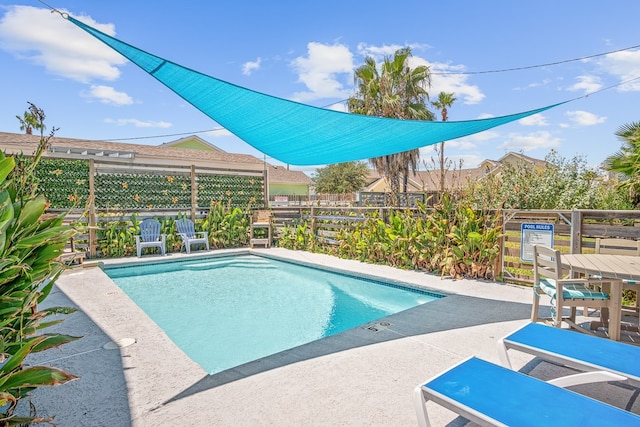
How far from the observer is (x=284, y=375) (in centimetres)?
253

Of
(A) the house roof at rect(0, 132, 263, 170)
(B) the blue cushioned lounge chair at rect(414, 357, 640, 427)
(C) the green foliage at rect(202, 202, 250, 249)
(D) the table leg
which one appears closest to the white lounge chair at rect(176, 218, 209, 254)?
(C) the green foliage at rect(202, 202, 250, 249)

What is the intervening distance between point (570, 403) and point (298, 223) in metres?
8.43

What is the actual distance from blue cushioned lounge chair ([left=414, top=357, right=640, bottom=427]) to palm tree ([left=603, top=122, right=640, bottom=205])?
6598 mm

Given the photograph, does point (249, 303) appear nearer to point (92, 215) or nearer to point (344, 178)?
point (92, 215)

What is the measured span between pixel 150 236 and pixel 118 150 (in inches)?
346

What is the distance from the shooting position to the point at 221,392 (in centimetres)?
229

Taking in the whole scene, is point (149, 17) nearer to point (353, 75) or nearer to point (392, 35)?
point (392, 35)

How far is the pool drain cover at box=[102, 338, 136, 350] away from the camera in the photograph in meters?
3.03

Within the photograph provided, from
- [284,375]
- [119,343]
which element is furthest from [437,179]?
[119,343]

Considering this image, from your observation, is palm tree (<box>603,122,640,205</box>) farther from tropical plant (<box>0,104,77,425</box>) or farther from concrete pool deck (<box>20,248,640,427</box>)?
tropical plant (<box>0,104,77,425</box>)

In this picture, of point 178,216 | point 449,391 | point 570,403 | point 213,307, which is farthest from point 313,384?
point 178,216

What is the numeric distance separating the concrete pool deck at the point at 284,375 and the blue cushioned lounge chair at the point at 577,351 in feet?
0.45

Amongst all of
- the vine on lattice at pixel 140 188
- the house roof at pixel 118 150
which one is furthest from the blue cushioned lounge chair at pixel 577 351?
the house roof at pixel 118 150

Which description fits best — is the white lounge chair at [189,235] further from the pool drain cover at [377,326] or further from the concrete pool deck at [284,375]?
the pool drain cover at [377,326]
